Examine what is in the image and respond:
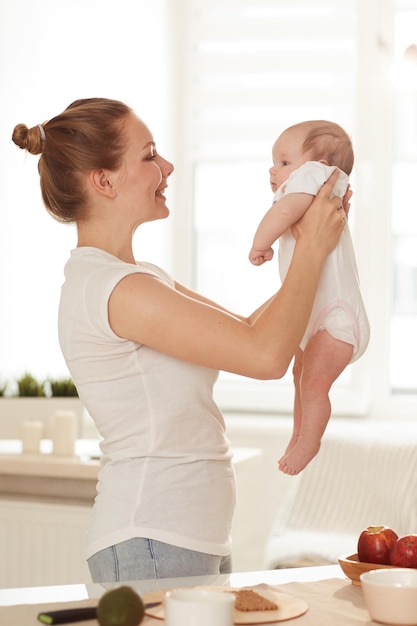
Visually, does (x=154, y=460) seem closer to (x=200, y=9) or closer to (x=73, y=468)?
(x=73, y=468)

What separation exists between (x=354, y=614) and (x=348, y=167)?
862 mm

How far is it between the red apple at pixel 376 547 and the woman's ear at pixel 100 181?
0.73 m

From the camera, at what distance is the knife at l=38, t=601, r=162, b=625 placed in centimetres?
130

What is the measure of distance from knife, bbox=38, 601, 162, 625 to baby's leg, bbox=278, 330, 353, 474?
61 cm

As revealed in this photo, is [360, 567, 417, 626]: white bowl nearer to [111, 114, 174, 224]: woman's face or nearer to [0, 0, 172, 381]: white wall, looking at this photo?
[111, 114, 174, 224]: woman's face

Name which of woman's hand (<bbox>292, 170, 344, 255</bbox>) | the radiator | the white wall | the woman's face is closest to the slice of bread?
woman's hand (<bbox>292, 170, 344, 255</bbox>)

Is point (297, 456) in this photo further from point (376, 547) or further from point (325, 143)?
point (325, 143)

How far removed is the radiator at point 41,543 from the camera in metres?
3.01

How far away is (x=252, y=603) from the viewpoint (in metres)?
1.35

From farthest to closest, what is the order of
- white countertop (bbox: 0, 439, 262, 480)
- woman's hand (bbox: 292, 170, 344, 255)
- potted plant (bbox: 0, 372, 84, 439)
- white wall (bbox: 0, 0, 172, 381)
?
white wall (bbox: 0, 0, 172, 381)
potted plant (bbox: 0, 372, 84, 439)
white countertop (bbox: 0, 439, 262, 480)
woman's hand (bbox: 292, 170, 344, 255)

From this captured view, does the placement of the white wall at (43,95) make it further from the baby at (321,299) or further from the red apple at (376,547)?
the red apple at (376,547)

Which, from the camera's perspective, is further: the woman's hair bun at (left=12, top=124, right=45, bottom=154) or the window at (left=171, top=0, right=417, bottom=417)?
the window at (left=171, top=0, right=417, bottom=417)

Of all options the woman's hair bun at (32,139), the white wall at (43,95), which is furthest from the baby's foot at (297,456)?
the white wall at (43,95)

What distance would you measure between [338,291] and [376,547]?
485mm
